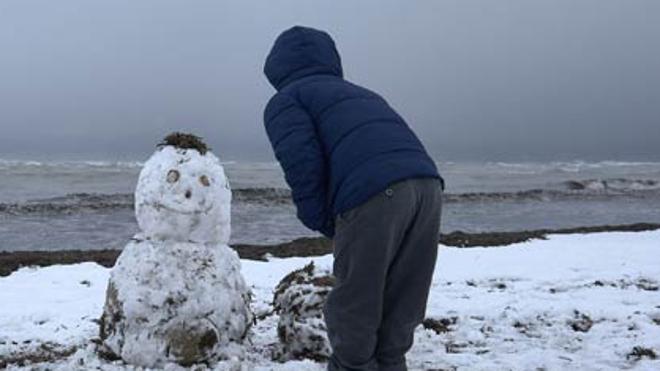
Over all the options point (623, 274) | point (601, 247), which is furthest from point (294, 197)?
point (601, 247)

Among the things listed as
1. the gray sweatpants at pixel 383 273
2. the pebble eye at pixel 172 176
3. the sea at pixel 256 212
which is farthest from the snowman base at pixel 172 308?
the sea at pixel 256 212

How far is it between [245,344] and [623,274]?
633cm

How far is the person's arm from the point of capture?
144 inches

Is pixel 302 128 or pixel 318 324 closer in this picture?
pixel 302 128

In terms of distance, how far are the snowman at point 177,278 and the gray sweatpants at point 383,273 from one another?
1421 mm

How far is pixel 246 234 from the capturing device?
1931 centimetres

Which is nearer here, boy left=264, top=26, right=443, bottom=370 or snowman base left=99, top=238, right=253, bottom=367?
boy left=264, top=26, right=443, bottom=370

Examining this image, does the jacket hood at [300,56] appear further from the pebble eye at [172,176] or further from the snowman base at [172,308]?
the snowman base at [172,308]

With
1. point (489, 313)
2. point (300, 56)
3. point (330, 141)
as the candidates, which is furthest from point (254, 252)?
point (330, 141)

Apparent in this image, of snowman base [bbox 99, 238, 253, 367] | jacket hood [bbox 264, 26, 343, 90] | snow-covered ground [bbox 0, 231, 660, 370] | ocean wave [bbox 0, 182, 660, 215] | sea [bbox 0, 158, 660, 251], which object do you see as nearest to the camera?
jacket hood [bbox 264, 26, 343, 90]

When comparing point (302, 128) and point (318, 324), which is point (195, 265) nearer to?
point (318, 324)

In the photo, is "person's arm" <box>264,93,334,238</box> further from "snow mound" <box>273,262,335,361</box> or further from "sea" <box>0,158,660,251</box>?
"sea" <box>0,158,660,251</box>

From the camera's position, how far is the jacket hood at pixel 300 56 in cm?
393

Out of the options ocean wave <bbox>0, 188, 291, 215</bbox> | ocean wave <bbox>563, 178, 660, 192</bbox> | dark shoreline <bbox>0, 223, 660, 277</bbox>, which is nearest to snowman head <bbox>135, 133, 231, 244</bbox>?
dark shoreline <bbox>0, 223, 660, 277</bbox>
